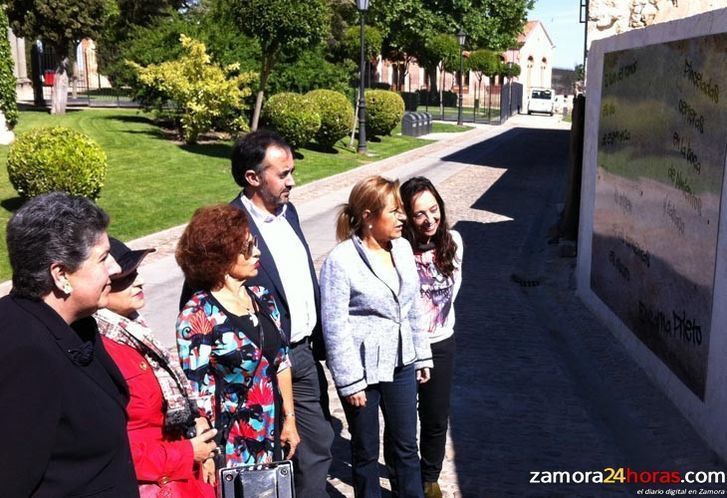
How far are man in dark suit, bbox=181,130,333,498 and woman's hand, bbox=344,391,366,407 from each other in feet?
0.54

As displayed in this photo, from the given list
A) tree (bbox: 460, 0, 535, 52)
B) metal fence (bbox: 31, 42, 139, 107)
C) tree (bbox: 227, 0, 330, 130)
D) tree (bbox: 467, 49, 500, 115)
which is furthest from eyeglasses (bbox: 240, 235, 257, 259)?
tree (bbox: 467, 49, 500, 115)

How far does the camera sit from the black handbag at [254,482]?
2975 mm

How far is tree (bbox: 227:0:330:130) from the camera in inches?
843

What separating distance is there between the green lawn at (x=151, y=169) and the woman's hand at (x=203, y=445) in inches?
300

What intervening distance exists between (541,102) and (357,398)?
5709cm

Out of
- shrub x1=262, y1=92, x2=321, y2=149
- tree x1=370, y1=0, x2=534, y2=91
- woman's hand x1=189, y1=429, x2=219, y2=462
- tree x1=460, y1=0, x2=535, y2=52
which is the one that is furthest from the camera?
tree x1=460, y1=0, x2=535, y2=52

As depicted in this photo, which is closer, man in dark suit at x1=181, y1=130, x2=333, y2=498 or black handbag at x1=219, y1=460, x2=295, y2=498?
black handbag at x1=219, y1=460, x2=295, y2=498

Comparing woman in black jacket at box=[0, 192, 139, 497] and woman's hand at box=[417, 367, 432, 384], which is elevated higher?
woman in black jacket at box=[0, 192, 139, 497]

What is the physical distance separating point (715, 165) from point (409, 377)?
9.73 feet

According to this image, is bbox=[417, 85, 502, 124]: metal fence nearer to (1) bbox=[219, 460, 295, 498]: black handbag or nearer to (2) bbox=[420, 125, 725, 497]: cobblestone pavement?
(2) bbox=[420, 125, 725, 497]: cobblestone pavement

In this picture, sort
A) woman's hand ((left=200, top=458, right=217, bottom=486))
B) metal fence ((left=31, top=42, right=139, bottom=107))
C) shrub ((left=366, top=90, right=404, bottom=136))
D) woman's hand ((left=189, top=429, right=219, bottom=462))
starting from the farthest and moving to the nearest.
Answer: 1. metal fence ((left=31, top=42, right=139, bottom=107))
2. shrub ((left=366, top=90, right=404, bottom=136))
3. woman's hand ((left=200, top=458, right=217, bottom=486))
4. woman's hand ((left=189, top=429, right=219, bottom=462))

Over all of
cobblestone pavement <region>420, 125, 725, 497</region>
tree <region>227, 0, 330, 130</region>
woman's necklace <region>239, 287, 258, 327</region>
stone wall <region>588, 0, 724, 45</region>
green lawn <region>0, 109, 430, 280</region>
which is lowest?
cobblestone pavement <region>420, 125, 725, 497</region>

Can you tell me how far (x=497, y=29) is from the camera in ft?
195

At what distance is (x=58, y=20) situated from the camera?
91.1 feet
